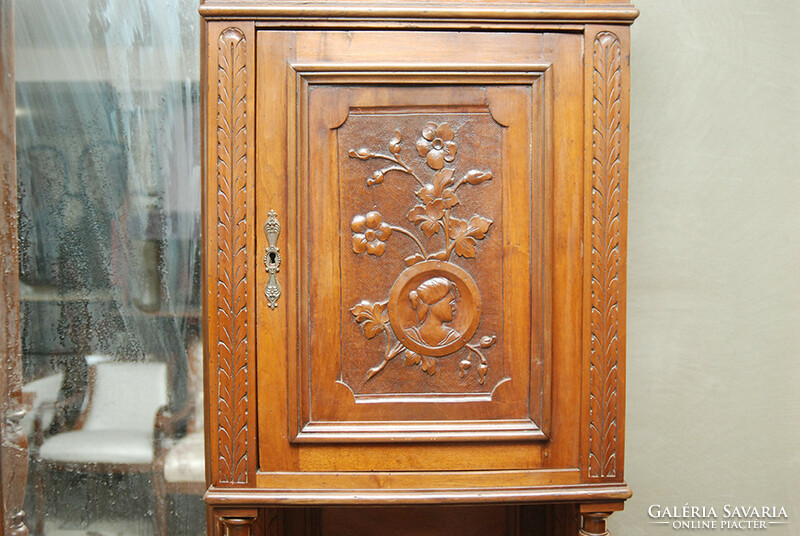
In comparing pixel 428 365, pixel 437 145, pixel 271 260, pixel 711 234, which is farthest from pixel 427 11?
pixel 711 234

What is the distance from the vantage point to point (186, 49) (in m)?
1.18

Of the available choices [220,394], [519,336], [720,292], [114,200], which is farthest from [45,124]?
[720,292]

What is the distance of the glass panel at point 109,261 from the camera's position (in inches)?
46.5

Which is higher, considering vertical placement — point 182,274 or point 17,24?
point 17,24

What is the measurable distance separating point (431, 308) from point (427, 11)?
0.49 m

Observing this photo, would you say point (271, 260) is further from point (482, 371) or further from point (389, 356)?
point (482, 371)

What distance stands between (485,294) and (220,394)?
0.47 meters

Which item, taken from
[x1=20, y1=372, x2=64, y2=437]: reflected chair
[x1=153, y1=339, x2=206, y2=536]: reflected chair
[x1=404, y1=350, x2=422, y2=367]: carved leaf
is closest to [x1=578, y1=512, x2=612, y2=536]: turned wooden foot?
[x1=404, y1=350, x2=422, y2=367]: carved leaf

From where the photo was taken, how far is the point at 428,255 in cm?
88

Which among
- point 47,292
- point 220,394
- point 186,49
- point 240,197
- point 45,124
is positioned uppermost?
point 186,49

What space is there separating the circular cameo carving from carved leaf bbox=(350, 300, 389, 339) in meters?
0.01

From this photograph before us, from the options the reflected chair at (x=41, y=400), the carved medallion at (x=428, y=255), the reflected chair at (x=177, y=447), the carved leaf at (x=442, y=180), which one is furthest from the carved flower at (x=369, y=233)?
the reflected chair at (x=41, y=400)

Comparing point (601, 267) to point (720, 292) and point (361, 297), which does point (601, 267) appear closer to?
point (361, 297)

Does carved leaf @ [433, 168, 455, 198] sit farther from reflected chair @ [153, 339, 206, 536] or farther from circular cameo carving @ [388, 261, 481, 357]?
reflected chair @ [153, 339, 206, 536]
